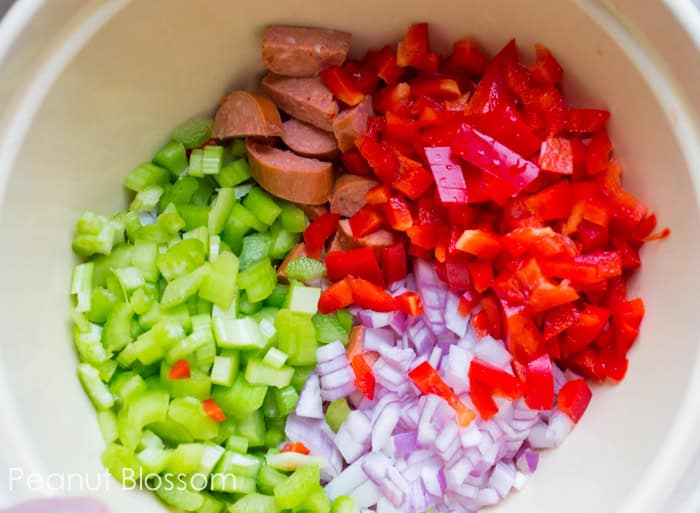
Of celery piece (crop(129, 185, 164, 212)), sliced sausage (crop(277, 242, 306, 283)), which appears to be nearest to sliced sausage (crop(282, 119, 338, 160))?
sliced sausage (crop(277, 242, 306, 283))

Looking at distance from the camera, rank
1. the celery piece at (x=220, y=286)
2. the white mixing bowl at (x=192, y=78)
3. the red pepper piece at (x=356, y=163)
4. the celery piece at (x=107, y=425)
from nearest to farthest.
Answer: the white mixing bowl at (x=192, y=78) < the celery piece at (x=107, y=425) < the celery piece at (x=220, y=286) < the red pepper piece at (x=356, y=163)

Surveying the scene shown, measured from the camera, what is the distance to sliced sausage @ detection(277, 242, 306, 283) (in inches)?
68.1

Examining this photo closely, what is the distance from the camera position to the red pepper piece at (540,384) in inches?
60.6

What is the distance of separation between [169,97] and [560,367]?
1.07 metres

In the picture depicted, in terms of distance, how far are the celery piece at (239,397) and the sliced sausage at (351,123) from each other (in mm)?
580

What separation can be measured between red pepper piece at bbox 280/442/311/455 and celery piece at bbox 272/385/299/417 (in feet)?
0.23

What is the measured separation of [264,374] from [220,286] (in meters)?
0.21

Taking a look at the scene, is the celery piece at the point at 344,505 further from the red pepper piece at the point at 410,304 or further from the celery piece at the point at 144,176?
the celery piece at the point at 144,176

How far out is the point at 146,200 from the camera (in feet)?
5.50

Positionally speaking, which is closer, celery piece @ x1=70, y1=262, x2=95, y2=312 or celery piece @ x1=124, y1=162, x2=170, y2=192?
celery piece @ x1=70, y1=262, x2=95, y2=312

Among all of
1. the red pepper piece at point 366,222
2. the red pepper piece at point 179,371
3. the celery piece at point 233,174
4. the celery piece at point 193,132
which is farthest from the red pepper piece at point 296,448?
the celery piece at point 193,132

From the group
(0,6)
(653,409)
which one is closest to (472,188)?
(653,409)

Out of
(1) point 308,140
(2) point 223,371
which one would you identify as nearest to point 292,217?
(1) point 308,140

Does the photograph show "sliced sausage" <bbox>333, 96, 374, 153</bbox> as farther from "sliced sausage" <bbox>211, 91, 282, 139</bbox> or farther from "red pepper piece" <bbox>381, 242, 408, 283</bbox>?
"red pepper piece" <bbox>381, 242, 408, 283</bbox>
